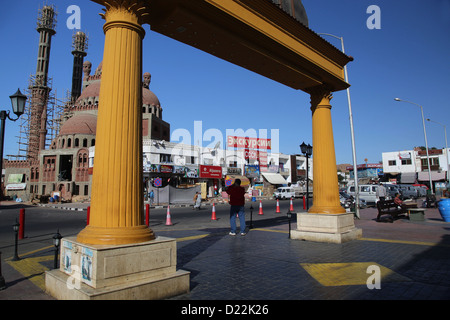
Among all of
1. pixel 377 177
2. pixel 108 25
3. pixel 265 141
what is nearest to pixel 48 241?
pixel 108 25

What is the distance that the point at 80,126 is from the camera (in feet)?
168

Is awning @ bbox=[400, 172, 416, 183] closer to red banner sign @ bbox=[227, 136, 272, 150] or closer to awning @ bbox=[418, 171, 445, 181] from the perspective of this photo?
awning @ bbox=[418, 171, 445, 181]

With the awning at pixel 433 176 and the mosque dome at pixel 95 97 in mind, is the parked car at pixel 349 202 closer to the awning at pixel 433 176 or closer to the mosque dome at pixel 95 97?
the awning at pixel 433 176

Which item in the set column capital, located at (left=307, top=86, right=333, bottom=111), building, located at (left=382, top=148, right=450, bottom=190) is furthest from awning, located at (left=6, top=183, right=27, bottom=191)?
building, located at (left=382, top=148, right=450, bottom=190)

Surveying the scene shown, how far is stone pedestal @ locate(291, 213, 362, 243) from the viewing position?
26.2ft

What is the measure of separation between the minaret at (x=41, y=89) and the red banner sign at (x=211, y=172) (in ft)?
135

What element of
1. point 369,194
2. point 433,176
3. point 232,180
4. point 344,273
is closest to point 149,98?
point 232,180

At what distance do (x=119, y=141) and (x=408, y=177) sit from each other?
58526 mm

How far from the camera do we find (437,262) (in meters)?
5.71

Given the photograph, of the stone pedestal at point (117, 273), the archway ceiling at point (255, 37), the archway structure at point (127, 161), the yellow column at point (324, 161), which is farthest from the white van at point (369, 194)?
the stone pedestal at point (117, 273)

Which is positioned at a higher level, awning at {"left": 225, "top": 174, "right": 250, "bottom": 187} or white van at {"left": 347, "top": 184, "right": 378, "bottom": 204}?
awning at {"left": 225, "top": 174, "right": 250, "bottom": 187}

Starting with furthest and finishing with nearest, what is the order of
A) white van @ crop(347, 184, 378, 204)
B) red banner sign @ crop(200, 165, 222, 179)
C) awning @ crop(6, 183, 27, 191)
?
1. awning @ crop(6, 183, 27, 191)
2. red banner sign @ crop(200, 165, 222, 179)
3. white van @ crop(347, 184, 378, 204)

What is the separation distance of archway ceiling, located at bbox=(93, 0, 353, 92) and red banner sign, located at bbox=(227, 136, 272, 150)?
42041mm

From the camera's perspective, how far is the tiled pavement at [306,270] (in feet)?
13.5
